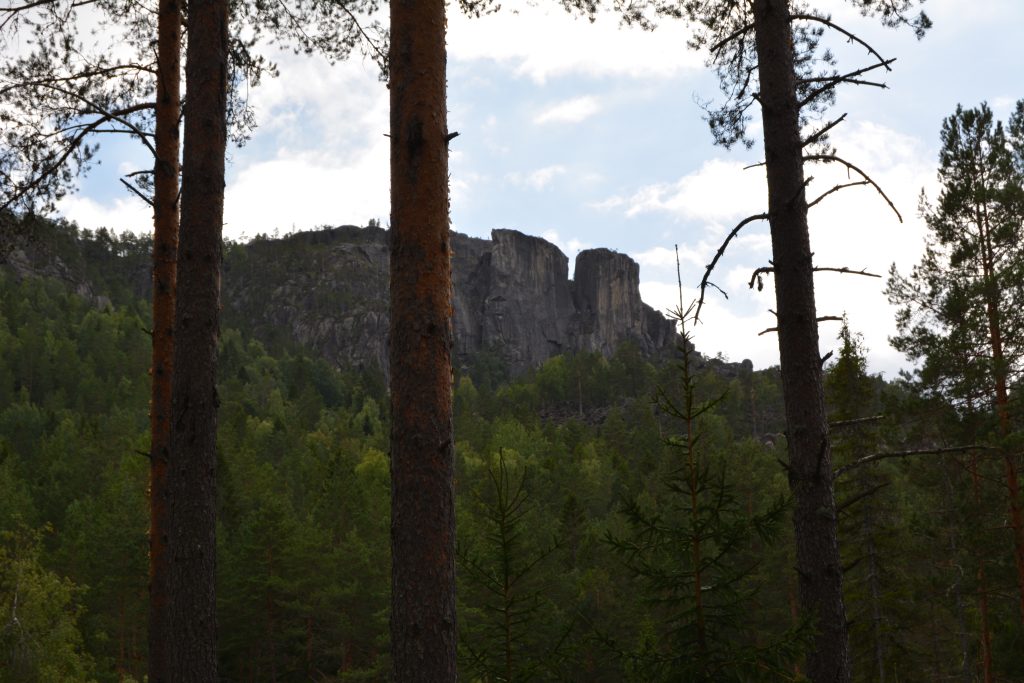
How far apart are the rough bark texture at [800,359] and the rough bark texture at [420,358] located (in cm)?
248

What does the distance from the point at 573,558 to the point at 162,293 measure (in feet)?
106

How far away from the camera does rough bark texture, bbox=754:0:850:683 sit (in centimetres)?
550

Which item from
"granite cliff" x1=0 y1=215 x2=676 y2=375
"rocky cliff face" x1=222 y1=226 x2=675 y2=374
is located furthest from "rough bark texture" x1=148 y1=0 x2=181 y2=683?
"rocky cliff face" x1=222 y1=226 x2=675 y2=374

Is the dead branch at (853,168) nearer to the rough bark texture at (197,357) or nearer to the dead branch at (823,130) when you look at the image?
the dead branch at (823,130)

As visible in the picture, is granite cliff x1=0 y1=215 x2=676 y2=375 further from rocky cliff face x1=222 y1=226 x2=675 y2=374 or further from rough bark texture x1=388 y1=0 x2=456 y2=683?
rough bark texture x1=388 y1=0 x2=456 y2=683

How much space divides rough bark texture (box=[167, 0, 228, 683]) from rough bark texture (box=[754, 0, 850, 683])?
3.97 metres

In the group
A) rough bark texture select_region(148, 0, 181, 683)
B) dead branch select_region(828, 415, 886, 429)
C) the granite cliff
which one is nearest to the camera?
dead branch select_region(828, 415, 886, 429)

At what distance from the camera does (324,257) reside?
193m

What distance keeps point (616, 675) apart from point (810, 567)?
66.0ft

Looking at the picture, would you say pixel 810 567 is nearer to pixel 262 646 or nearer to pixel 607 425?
pixel 262 646

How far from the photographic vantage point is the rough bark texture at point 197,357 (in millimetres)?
5938

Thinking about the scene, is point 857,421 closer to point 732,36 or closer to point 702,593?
point 702,593

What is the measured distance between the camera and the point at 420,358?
4.42 metres

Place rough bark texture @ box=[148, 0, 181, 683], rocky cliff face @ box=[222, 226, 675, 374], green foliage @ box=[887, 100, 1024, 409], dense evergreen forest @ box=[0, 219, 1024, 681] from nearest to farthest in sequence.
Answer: dense evergreen forest @ box=[0, 219, 1024, 681] → rough bark texture @ box=[148, 0, 181, 683] → green foliage @ box=[887, 100, 1024, 409] → rocky cliff face @ box=[222, 226, 675, 374]
